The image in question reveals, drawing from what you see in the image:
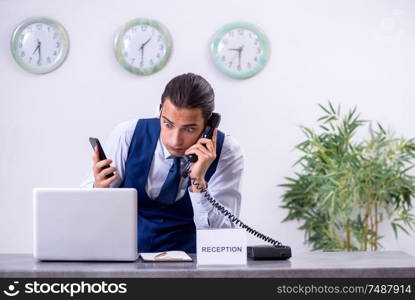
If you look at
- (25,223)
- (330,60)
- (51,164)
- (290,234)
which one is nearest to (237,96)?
(330,60)

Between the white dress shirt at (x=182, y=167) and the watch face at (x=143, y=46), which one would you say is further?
the watch face at (x=143, y=46)

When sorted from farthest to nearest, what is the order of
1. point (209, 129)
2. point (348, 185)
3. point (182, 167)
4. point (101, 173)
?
point (348, 185) → point (182, 167) → point (209, 129) → point (101, 173)

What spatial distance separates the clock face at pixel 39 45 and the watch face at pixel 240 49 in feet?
3.70

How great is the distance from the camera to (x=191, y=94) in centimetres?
255

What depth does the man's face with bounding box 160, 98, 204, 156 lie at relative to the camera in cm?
255

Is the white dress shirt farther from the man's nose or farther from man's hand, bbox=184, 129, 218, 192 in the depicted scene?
man's hand, bbox=184, 129, 218, 192

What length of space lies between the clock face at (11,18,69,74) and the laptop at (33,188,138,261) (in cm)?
272

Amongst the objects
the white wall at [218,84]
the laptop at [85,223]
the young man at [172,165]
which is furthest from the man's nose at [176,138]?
the white wall at [218,84]

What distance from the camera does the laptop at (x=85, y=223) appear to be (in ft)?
6.45

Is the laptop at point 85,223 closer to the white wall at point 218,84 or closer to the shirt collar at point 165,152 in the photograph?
the shirt collar at point 165,152

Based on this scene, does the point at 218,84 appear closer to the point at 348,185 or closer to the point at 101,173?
the point at 348,185

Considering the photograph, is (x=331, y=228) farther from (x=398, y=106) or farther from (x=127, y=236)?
(x=127, y=236)

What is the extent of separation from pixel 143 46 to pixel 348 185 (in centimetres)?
179

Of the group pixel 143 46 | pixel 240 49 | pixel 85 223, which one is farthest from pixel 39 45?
pixel 85 223
